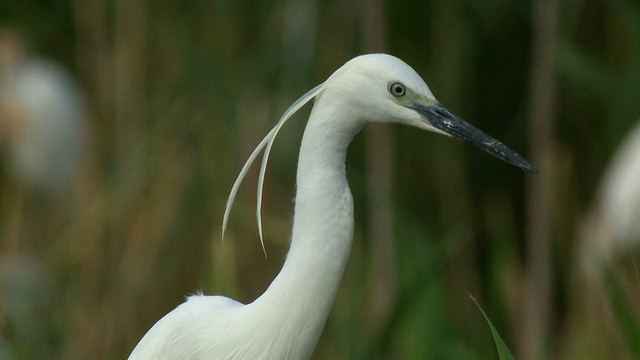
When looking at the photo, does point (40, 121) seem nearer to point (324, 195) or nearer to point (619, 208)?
point (619, 208)

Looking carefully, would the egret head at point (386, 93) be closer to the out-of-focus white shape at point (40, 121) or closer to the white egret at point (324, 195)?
the white egret at point (324, 195)

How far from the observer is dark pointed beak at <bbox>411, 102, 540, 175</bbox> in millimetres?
1421

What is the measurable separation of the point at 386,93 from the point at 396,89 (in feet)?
0.04

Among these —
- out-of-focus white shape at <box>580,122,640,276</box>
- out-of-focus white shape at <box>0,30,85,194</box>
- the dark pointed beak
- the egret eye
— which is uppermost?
out-of-focus white shape at <box>580,122,640,276</box>

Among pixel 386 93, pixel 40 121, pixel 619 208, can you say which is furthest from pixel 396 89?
pixel 40 121

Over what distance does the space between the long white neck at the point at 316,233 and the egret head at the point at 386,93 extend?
0.09ft

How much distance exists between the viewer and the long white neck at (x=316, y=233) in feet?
4.64

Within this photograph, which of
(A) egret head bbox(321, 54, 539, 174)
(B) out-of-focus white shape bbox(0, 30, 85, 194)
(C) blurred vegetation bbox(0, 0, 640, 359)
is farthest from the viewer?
(B) out-of-focus white shape bbox(0, 30, 85, 194)

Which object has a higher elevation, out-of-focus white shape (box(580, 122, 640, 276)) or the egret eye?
out-of-focus white shape (box(580, 122, 640, 276))

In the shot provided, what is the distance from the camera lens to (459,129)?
145cm

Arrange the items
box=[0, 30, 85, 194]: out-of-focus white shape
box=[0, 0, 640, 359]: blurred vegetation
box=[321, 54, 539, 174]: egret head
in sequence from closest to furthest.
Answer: box=[321, 54, 539, 174]: egret head
box=[0, 0, 640, 359]: blurred vegetation
box=[0, 30, 85, 194]: out-of-focus white shape

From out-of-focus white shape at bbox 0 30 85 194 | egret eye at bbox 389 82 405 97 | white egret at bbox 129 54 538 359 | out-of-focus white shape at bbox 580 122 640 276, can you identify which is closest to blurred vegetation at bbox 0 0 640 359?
out-of-focus white shape at bbox 580 122 640 276

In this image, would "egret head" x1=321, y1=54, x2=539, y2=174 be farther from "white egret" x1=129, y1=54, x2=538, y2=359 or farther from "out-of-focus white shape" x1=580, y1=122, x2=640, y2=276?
"out-of-focus white shape" x1=580, y1=122, x2=640, y2=276

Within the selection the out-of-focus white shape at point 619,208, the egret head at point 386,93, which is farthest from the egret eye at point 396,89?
the out-of-focus white shape at point 619,208
